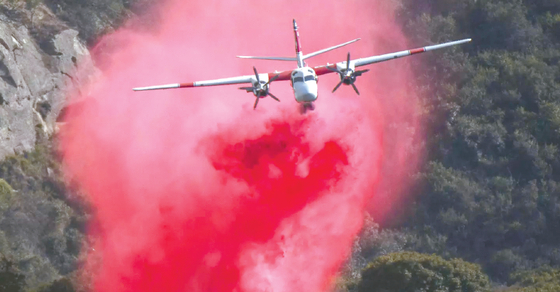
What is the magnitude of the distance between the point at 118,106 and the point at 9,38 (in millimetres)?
8561

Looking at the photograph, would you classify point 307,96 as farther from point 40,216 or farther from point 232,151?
point 40,216

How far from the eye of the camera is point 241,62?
291 feet

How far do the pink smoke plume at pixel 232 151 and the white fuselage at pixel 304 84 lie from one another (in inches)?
358

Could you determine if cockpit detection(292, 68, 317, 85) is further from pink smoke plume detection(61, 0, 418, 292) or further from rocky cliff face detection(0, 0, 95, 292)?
rocky cliff face detection(0, 0, 95, 292)

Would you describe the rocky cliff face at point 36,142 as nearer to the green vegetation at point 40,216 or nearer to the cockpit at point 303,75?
the green vegetation at point 40,216

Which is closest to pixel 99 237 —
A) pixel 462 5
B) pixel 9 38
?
pixel 9 38

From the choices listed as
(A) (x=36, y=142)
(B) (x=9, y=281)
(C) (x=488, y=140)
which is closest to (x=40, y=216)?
(A) (x=36, y=142)

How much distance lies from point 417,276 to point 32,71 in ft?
105

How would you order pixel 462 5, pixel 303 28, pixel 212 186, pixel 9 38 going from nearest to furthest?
pixel 212 186 → pixel 9 38 → pixel 303 28 → pixel 462 5

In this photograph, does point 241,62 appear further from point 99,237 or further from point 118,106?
point 99,237

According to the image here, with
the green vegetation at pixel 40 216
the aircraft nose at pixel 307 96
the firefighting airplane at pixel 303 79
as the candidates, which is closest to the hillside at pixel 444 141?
the green vegetation at pixel 40 216

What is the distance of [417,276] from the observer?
66.7 metres

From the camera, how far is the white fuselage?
2537 inches

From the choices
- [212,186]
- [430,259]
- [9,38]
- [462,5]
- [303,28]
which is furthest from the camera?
[462,5]
